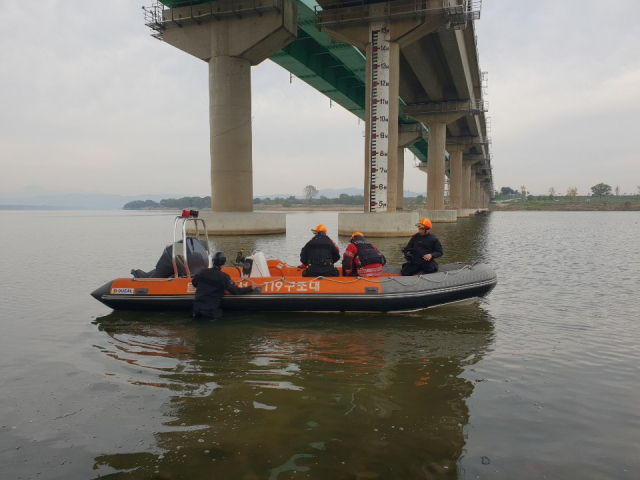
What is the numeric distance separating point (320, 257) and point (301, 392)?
4082 mm

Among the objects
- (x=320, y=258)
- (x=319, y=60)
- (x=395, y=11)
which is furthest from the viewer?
(x=319, y=60)

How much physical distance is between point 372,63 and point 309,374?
22.0m

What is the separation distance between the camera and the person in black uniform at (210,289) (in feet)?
24.8

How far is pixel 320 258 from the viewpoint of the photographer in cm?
841

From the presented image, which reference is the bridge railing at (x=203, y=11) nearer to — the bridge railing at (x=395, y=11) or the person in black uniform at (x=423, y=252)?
the bridge railing at (x=395, y=11)

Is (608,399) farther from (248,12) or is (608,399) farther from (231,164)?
(248,12)

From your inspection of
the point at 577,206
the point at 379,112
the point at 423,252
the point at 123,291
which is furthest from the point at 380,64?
the point at 577,206

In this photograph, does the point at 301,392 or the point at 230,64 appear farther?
the point at 230,64

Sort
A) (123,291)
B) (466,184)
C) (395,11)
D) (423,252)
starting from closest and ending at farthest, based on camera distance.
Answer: (123,291), (423,252), (395,11), (466,184)

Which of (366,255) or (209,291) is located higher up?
(366,255)

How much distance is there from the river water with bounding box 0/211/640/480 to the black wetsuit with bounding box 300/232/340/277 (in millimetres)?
893

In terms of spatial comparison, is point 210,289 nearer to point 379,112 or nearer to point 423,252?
point 423,252

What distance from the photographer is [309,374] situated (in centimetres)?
507

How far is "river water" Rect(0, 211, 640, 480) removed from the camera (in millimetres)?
3307
